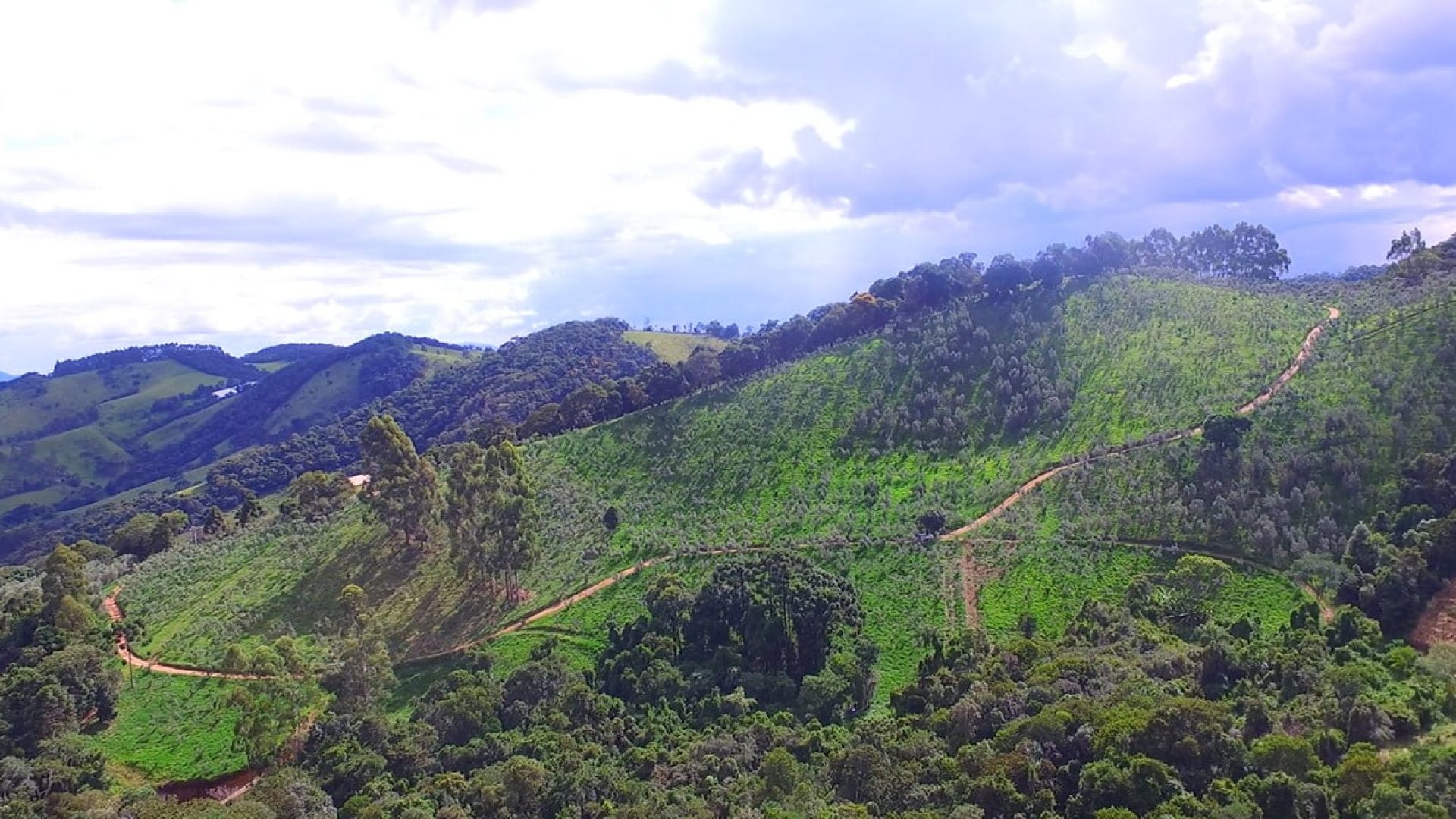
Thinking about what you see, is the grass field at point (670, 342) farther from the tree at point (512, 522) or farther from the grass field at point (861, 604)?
the grass field at point (861, 604)

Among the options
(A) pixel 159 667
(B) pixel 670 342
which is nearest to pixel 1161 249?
(B) pixel 670 342

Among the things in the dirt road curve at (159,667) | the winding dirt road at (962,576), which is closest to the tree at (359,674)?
the dirt road curve at (159,667)

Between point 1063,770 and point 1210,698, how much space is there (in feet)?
31.2

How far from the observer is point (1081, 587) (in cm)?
4816

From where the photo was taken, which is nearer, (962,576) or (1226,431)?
(962,576)

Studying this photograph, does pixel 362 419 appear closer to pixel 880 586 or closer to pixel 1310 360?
pixel 880 586

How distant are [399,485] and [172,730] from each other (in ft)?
65.3

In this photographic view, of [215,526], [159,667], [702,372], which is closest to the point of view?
[159,667]

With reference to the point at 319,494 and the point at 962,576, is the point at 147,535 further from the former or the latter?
the point at 962,576

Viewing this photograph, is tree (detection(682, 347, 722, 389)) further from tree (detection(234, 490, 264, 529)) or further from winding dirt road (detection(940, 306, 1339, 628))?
tree (detection(234, 490, 264, 529))

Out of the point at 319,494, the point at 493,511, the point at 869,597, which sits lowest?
the point at 869,597

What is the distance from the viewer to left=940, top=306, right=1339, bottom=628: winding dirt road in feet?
163

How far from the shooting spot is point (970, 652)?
4106 cm

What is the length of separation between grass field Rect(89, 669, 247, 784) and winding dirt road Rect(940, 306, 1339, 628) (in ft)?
125
